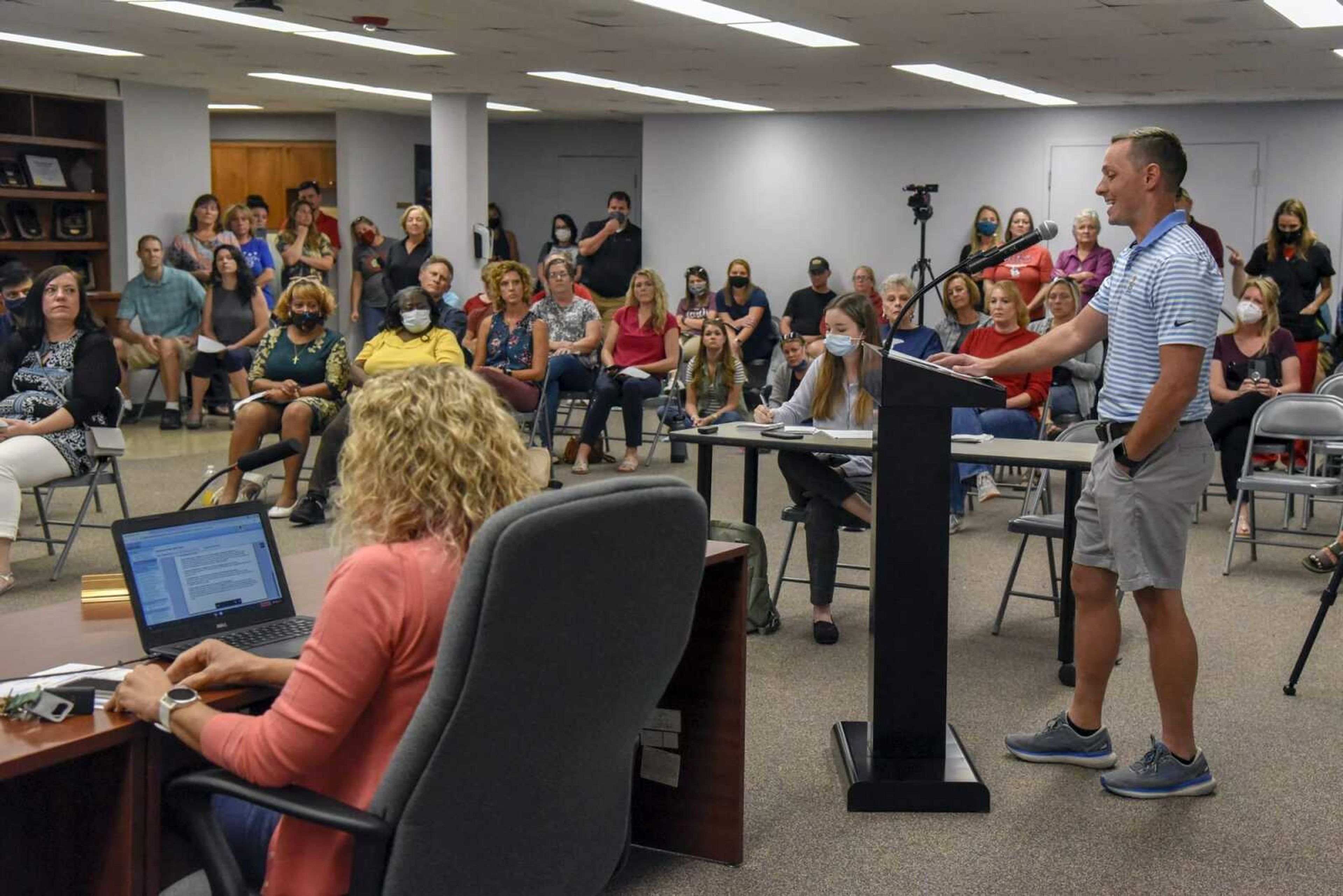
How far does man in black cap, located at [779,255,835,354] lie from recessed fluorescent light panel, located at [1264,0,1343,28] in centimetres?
530

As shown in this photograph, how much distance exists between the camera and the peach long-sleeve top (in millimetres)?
1838

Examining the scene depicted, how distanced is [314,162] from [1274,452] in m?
10.9

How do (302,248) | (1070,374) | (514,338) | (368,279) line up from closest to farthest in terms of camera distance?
(1070,374), (514,338), (302,248), (368,279)

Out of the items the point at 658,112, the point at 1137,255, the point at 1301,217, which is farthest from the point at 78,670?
the point at 658,112

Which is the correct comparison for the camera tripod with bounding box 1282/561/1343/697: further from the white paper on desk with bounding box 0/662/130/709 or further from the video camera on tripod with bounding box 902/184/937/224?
the video camera on tripod with bounding box 902/184/937/224

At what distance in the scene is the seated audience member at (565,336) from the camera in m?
8.62

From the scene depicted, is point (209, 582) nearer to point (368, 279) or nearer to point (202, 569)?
point (202, 569)

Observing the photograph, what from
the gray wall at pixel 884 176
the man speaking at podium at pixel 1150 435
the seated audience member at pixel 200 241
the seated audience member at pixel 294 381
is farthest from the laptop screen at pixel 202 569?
the gray wall at pixel 884 176

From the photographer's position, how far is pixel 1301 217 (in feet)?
32.6

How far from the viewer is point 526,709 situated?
1789mm

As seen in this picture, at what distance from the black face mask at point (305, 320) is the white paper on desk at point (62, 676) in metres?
5.18

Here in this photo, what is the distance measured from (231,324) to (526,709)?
9.40 m

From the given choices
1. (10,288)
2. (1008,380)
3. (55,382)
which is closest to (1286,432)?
(1008,380)

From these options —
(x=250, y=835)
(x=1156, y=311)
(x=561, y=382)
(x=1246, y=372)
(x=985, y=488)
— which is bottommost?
(x=985, y=488)
